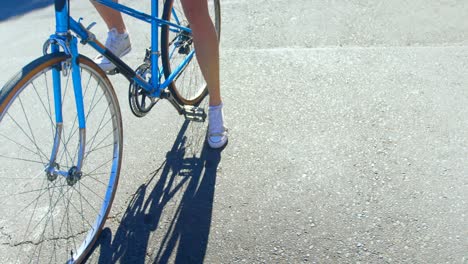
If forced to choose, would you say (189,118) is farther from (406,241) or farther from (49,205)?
(406,241)

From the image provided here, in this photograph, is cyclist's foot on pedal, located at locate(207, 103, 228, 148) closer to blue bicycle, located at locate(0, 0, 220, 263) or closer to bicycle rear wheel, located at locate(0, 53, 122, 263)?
blue bicycle, located at locate(0, 0, 220, 263)

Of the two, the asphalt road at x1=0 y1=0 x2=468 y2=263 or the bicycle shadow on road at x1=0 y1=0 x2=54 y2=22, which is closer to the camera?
the asphalt road at x1=0 y1=0 x2=468 y2=263

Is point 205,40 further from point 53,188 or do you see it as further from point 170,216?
point 53,188

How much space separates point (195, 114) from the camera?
3.15m

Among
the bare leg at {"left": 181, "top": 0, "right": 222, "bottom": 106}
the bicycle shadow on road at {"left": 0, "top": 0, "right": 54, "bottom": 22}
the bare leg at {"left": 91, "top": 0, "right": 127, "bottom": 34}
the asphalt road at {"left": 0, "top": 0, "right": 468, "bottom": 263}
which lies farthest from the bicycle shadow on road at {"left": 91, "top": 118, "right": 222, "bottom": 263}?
the bicycle shadow on road at {"left": 0, "top": 0, "right": 54, "bottom": 22}

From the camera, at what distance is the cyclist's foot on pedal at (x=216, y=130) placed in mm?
3131

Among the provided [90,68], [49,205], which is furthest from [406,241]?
[49,205]

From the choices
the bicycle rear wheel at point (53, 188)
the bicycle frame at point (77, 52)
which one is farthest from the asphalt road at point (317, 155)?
the bicycle frame at point (77, 52)

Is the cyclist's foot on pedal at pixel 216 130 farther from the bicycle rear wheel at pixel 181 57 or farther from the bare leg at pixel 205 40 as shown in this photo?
the bicycle rear wheel at pixel 181 57

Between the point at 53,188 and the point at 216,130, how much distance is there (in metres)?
1.03

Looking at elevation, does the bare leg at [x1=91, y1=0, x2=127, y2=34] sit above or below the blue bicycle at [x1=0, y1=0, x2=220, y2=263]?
above

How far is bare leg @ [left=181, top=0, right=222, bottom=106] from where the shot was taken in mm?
2717

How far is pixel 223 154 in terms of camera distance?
310 centimetres

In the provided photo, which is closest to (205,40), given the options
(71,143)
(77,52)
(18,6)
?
(77,52)
